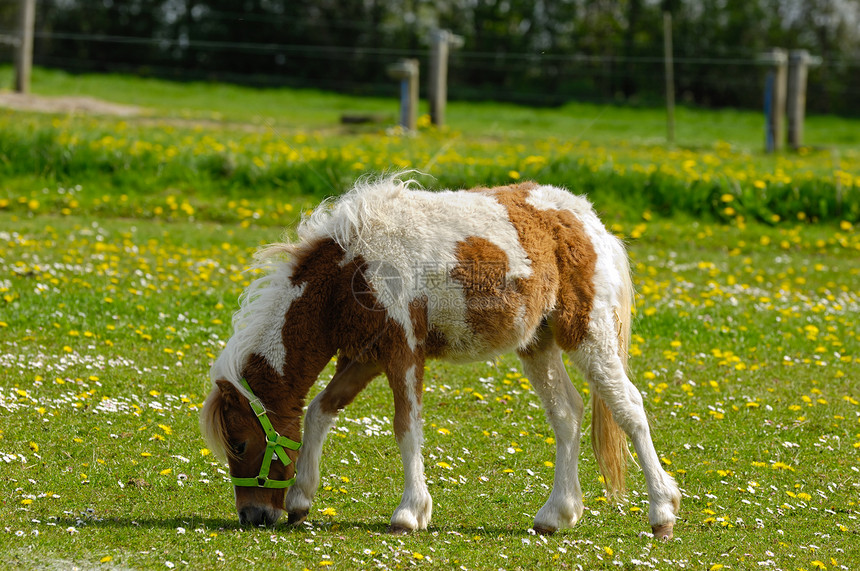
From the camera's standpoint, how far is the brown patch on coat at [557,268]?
17.7 feet

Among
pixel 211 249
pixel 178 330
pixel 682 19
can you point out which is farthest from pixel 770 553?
pixel 682 19

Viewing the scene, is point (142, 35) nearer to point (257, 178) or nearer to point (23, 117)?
point (23, 117)

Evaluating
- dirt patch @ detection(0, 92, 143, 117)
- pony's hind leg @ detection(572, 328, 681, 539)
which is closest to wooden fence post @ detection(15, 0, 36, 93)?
dirt patch @ detection(0, 92, 143, 117)

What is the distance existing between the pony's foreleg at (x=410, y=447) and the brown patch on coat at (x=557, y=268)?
0.81 meters

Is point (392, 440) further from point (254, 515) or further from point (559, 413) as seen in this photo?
point (254, 515)

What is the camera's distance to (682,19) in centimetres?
3059

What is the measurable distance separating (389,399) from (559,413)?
2.18m

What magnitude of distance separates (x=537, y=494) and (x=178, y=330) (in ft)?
13.5

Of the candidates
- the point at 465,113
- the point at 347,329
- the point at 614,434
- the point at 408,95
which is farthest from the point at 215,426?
the point at 465,113

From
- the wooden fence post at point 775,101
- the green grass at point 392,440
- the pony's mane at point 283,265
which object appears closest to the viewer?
the green grass at point 392,440

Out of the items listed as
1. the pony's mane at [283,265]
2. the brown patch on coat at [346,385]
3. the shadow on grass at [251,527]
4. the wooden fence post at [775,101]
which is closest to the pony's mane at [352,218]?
the pony's mane at [283,265]

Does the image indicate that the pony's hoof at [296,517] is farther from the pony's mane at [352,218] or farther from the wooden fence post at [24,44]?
the wooden fence post at [24,44]

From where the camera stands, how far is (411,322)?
16.8ft

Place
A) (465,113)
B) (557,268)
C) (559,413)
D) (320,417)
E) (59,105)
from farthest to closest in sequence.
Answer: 1. (465,113)
2. (59,105)
3. (559,413)
4. (557,268)
5. (320,417)
